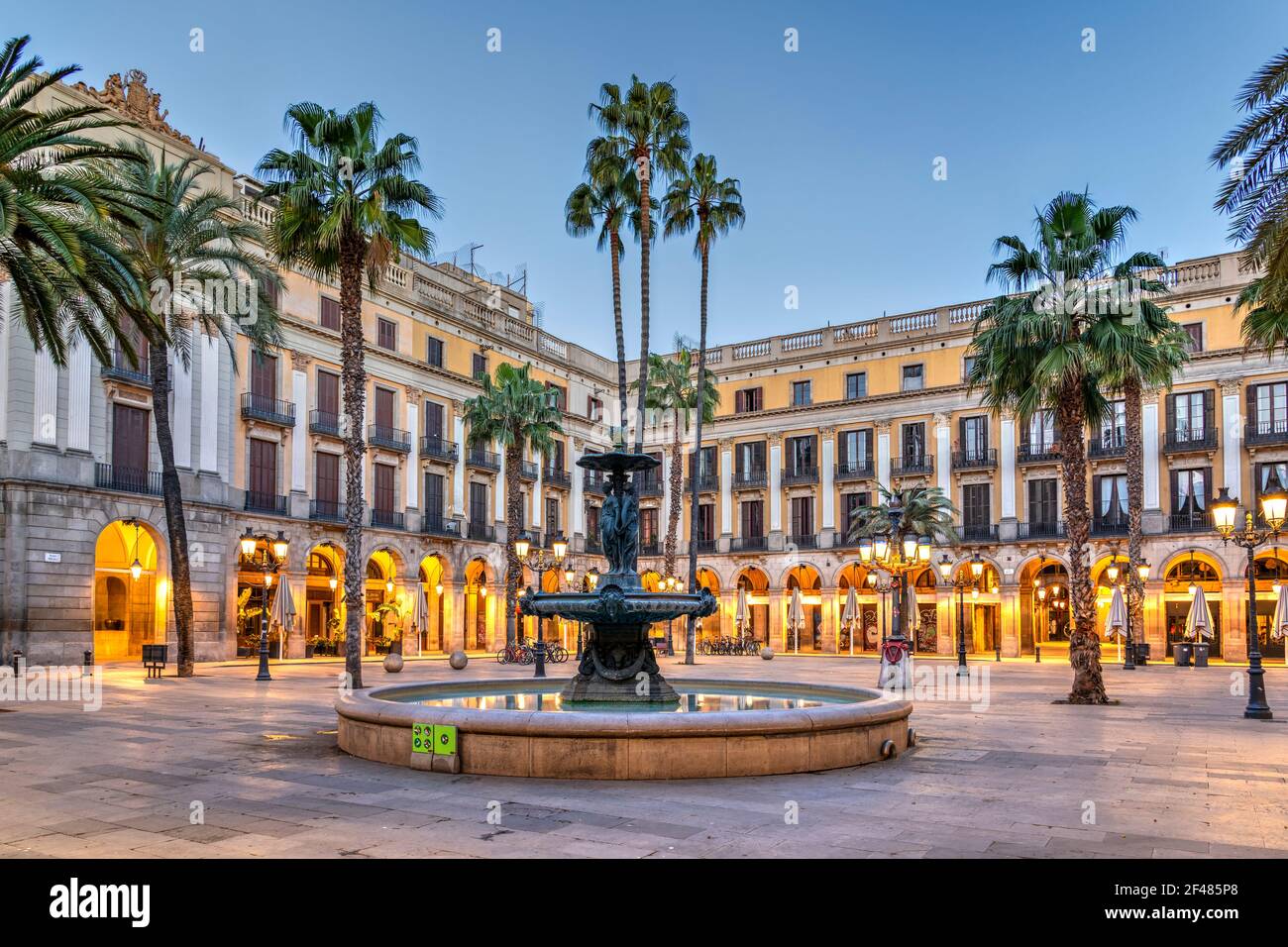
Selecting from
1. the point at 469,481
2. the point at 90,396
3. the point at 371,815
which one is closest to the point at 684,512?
the point at 469,481

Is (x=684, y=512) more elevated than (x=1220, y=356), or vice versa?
(x=1220, y=356)

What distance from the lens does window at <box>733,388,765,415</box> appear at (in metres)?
55.1

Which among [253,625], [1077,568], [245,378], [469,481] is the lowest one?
[253,625]

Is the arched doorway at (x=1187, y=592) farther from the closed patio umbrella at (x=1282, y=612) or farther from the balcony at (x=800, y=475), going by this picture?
the balcony at (x=800, y=475)

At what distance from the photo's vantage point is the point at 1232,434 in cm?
4159

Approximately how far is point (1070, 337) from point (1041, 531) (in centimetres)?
2841

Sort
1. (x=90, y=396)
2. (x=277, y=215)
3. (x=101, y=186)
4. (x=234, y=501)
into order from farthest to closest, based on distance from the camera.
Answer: (x=234, y=501), (x=90, y=396), (x=277, y=215), (x=101, y=186)

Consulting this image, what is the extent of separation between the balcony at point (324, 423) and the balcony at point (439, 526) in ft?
19.6

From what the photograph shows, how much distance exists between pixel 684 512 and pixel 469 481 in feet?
48.7

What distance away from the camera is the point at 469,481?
4725cm

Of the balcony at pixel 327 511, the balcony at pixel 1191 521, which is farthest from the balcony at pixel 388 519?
the balcony at pixel 1191 521

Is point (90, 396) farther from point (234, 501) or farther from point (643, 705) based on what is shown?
point (643, 705)

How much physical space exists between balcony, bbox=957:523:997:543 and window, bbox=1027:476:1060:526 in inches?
70.8
